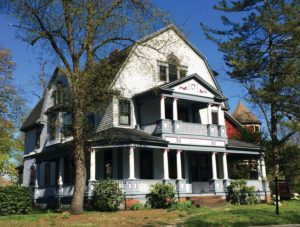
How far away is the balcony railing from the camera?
25047 mm

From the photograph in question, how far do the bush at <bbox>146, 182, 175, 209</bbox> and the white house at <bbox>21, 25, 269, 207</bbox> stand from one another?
0.60m

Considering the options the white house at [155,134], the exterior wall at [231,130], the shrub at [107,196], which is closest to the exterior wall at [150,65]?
the white house at [155,134]

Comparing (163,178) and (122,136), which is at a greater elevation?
(122,136)

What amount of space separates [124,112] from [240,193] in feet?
30.4

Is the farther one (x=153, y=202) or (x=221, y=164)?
(x=221, y=164)

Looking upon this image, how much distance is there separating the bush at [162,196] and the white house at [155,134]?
0.60 m

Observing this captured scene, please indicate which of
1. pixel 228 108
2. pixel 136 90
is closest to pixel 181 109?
pixel 136 90

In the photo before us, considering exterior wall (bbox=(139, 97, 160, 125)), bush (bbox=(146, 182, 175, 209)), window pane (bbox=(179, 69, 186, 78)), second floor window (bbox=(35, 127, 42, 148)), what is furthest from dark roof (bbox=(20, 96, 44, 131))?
bush (bbox=(146, 182, 175, 209))

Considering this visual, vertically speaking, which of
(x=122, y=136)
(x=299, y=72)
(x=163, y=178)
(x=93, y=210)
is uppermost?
(x=299, y=72)

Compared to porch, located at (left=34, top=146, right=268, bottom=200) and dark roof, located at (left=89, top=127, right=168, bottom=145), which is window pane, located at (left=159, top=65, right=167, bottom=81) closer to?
porch, located at (left=34, top=146, right=268, bottom=200)

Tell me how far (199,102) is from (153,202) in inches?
326

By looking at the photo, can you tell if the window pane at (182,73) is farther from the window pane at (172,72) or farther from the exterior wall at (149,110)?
the exterior wall at (149,110)

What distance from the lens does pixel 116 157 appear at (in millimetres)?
25062

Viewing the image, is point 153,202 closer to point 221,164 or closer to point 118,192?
point 118,192
